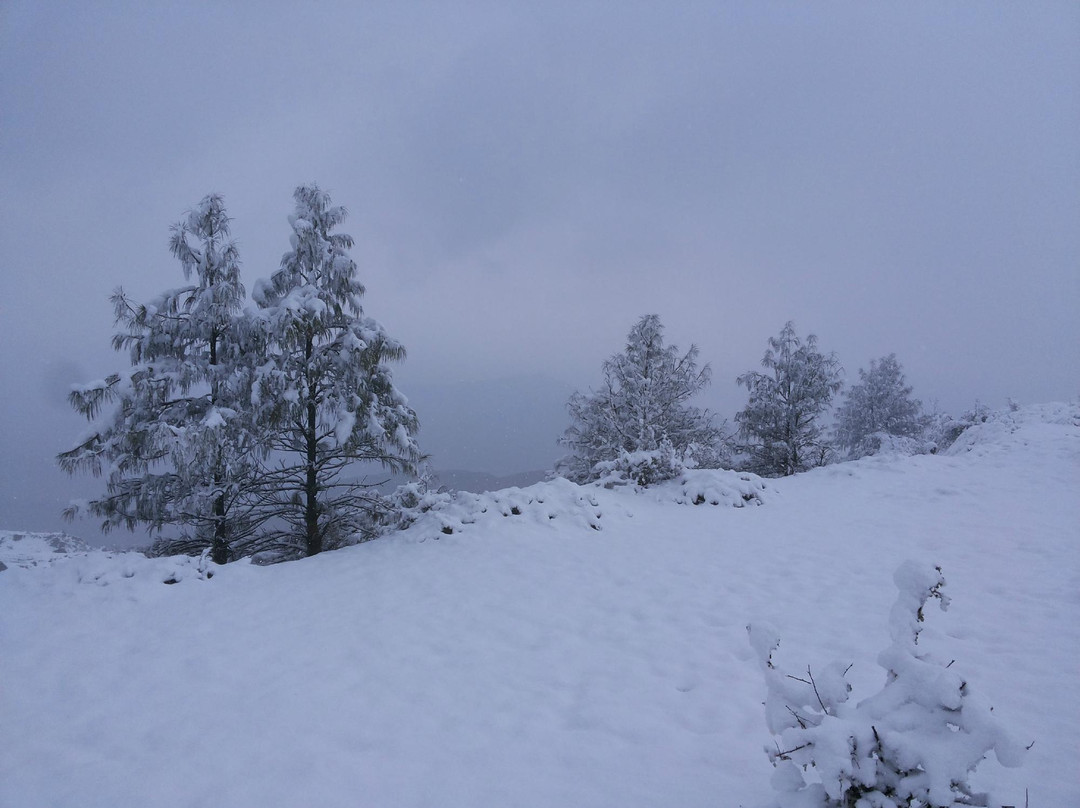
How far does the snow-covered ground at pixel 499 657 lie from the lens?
308cm

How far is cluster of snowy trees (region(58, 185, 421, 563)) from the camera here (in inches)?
310

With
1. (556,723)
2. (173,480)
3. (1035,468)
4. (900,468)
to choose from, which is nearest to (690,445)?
(900,468)

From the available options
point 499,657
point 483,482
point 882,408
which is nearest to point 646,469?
point 499,657

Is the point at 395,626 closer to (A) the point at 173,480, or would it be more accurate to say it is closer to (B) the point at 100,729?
(B) the point at 100,729

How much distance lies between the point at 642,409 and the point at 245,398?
12076 mm

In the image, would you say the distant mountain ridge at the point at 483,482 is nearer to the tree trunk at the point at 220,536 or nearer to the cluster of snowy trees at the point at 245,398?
the cluster of snowy trees at the point at 245,398

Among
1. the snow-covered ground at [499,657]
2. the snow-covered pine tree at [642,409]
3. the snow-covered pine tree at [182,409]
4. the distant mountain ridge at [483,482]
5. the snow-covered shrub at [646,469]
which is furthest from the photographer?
the snow-covered pine tree at [642,409]

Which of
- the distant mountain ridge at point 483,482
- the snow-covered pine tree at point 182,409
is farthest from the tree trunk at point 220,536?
the distant mountain ridge at point 483,482

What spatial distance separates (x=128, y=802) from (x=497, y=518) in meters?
6.17

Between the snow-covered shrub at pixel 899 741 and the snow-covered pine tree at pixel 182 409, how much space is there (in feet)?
28.4

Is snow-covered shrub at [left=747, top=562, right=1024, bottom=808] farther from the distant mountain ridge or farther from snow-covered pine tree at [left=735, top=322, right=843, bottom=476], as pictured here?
snow-covered pine tree at [left=735, top=322, right=843, bottom=476]

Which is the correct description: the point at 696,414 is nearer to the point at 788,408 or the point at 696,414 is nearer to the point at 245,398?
the point at 788,408

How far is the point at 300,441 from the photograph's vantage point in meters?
8.73

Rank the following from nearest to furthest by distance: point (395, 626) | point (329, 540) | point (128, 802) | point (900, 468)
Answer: point (128, 802)
point (395, 626)
point (329, 540)
point (900, 468)
